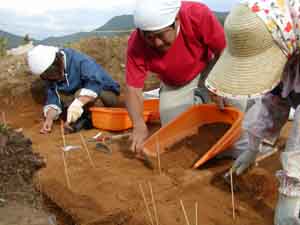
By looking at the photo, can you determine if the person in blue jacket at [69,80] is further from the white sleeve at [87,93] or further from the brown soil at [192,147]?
the brown soil at [192,147]

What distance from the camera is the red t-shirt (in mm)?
3244

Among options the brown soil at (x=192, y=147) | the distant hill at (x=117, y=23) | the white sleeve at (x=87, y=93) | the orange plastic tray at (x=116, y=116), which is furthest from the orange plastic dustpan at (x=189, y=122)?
the distant hill at (x=117, y=23)

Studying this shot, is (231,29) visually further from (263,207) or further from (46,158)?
(46,158)

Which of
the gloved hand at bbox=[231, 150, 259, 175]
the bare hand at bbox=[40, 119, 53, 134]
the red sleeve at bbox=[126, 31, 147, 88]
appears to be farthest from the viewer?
the bare hand at bbox=[40, 119, 53, 134]

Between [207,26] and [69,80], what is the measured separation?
5.58 feet

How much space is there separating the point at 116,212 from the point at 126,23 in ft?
21.5

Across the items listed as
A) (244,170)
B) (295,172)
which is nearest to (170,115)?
(244,170)

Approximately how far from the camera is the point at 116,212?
2.46 metres

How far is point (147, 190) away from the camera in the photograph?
2.71 m

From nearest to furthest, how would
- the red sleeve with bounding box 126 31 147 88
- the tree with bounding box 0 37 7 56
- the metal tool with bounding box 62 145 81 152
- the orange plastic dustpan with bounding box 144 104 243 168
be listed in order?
the orange plastic dustpan with bounding box 144 104 243 168 → the red sleeve with bounding box 126 31 147 88 → the metal tool with bounding box 62 145 81 152 → the tree with bounding box 0 37 7 56

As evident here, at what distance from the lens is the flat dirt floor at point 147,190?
2.41 m

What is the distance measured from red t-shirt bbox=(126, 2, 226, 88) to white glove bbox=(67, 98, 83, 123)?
983mm

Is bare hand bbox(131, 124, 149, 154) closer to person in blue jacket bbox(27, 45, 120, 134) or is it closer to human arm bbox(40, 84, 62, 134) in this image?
person in blue jacket bbox(27, 45, 120, 134)

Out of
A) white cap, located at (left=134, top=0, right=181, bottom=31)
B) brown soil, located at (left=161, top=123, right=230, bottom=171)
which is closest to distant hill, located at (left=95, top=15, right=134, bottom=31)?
brown soil, located at (left=161, top=123, right=230, bottom=171)
